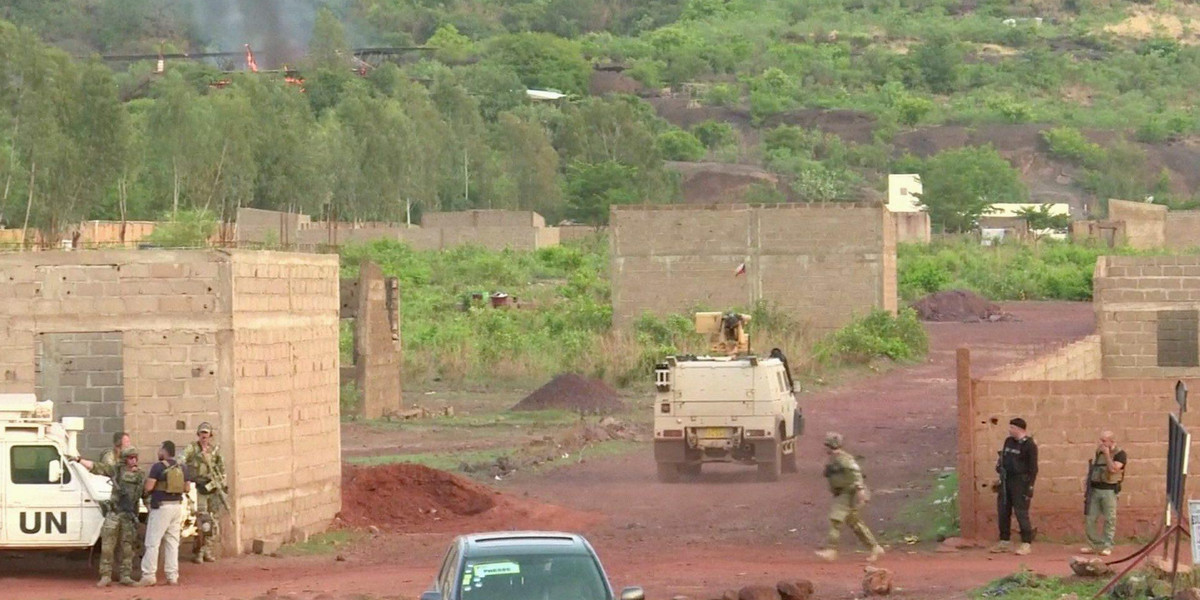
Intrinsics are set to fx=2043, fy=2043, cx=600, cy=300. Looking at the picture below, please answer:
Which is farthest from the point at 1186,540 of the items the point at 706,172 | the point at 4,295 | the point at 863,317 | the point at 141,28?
the point at 141,28

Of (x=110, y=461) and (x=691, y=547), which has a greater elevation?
(x=110, y=461)

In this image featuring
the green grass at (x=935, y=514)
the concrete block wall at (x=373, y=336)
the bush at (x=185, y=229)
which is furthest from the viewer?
the bush at (x=185, y=229)

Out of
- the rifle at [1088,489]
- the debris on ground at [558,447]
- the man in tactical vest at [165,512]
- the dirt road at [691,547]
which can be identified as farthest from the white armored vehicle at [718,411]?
the man in tactical vest at [165,512]

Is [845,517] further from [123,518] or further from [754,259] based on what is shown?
[754,259]

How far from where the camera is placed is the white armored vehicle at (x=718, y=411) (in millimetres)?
25031

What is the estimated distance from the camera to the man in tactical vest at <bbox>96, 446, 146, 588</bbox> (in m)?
17.5

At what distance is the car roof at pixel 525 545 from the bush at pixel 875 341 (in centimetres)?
3112

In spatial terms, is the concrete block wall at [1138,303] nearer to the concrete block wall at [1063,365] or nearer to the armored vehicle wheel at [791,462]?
the concrete block wall at [1063,365]

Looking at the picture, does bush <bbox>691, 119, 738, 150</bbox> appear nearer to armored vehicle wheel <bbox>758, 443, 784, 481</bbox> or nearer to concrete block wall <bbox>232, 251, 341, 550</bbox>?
armored vehicle wheel <bbox>758, 443, 784, 481</bbox>

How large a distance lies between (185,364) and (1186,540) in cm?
909

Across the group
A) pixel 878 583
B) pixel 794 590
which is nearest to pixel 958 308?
pixel 878 583

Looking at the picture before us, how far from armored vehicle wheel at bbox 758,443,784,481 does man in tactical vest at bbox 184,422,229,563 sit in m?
8.54

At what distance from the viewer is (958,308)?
65188 mm

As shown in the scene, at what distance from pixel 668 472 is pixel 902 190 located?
3947 inches
